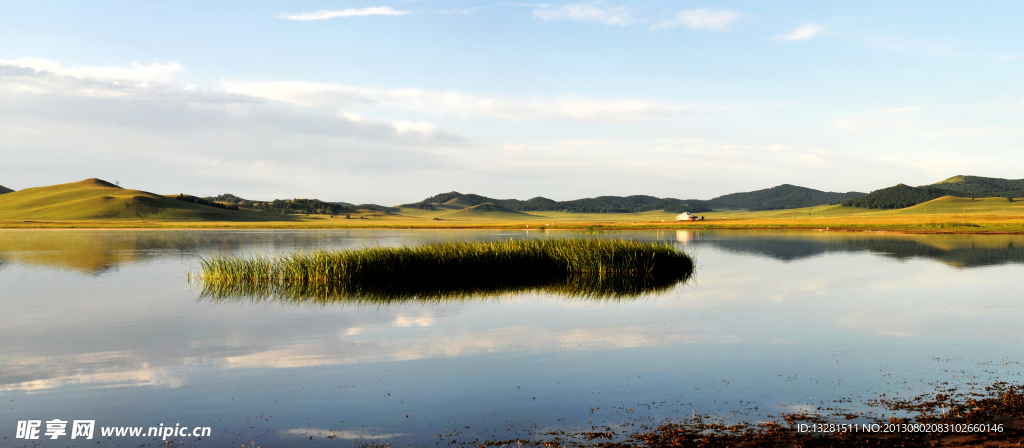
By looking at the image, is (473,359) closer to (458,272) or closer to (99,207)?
(458,272)

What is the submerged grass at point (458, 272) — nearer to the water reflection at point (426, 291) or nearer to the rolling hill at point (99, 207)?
the water reflection at point (426, 291)

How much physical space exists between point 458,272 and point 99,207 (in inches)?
6244

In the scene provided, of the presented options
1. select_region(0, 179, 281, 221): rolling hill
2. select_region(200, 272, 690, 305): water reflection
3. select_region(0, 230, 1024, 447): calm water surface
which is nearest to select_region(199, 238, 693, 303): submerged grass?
select_region(200, 272, 690, 305): water reflection

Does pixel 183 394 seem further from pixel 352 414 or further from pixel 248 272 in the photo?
pixel 248 272

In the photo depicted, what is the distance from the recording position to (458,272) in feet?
87.1

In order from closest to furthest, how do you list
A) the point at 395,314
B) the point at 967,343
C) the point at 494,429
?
the point at 494,429 → the point at 967,343 → the point at 395,314

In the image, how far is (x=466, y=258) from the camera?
1072 inches


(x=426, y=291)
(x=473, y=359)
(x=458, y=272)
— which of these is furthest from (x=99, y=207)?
(x=473, y=359)

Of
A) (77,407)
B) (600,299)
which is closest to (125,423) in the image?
(77,407)

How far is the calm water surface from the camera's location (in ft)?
26.6

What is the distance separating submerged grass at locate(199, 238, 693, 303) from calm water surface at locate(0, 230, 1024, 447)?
197cm

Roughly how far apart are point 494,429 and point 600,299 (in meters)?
12.9

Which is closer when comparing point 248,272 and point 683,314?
point 683,314

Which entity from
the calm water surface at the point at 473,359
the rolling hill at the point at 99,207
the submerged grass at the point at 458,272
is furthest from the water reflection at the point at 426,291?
the rolling hill at the point at 99,207
